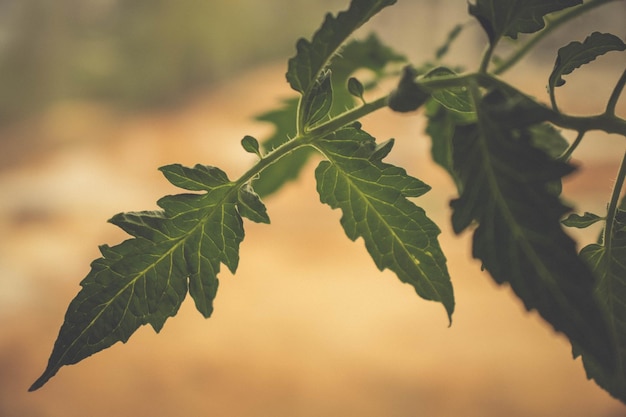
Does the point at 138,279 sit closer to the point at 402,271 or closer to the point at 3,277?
the point at 402,271

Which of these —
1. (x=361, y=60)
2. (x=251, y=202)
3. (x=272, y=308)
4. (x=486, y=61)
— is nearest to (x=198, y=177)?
(x=251, y=202)

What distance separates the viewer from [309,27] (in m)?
1.41

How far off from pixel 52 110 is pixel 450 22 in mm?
905

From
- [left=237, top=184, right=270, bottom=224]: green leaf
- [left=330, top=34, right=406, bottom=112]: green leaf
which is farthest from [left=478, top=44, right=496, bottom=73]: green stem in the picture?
[left=330, top=34, right=406, bottom=112]: green leaf

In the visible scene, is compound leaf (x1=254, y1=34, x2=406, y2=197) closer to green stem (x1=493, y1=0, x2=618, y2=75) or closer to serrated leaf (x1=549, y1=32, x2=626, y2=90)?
green stem (x1=493, y1=0, x2=618, y2=75)

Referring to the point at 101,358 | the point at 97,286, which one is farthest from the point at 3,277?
the point at 97,286

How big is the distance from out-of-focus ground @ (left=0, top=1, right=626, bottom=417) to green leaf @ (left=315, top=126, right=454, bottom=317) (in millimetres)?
195

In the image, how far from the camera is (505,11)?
24 centimetres

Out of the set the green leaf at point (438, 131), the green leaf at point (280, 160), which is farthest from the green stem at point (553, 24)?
the green leaf at point (280, 160)

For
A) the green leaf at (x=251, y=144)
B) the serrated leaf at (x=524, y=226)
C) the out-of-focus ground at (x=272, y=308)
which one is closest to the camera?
the serrated leaf at (x=524, y=226)

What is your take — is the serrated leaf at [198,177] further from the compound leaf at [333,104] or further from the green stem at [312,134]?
the compound leaf at [333,104]

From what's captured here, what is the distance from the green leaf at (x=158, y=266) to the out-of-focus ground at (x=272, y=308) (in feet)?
0.83

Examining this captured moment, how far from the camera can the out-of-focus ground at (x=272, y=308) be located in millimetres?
685

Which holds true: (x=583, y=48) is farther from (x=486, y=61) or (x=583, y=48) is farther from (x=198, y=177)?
(x=198, y=177)
